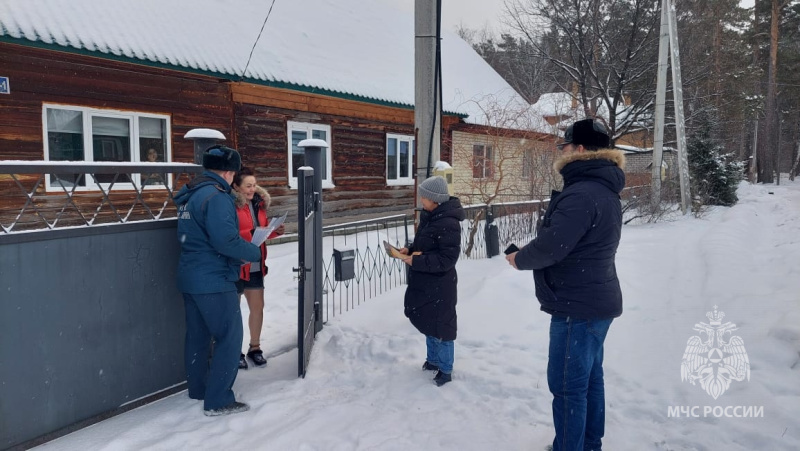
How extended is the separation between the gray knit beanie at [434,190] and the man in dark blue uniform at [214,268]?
1258 mm

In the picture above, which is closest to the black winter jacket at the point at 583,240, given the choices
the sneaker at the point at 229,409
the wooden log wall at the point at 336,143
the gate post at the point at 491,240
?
the sneaker at the point at 229,409

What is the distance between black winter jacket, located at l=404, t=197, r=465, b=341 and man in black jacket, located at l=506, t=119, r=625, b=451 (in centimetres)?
101

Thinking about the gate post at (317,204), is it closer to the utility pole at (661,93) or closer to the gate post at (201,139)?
the gate post at (201,139)

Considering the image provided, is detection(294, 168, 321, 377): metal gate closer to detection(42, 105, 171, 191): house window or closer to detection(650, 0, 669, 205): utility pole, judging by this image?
detection(42, 105, 171, 191): house window

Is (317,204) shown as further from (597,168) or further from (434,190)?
(597,168)

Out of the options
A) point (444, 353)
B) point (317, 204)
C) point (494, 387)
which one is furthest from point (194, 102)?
point (494, 387)

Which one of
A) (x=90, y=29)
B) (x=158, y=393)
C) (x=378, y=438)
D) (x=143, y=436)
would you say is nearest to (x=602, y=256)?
(x=378, y=438)

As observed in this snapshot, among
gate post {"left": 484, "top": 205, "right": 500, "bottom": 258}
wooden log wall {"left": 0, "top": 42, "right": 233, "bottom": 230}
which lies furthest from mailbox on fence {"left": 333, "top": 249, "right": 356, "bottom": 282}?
gate post {"left": 484, "top": 205, "right": 500, "bottom": 258}

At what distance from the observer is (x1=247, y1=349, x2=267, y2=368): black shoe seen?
434cm

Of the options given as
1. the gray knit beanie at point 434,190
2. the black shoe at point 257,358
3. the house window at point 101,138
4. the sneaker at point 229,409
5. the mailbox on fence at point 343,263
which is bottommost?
the sneaker at point 229,409

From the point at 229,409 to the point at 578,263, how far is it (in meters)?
2.44

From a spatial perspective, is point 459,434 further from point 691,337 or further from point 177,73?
point 177,73

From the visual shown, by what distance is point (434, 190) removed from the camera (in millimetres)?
3777

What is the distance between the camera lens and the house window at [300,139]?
11.2m
